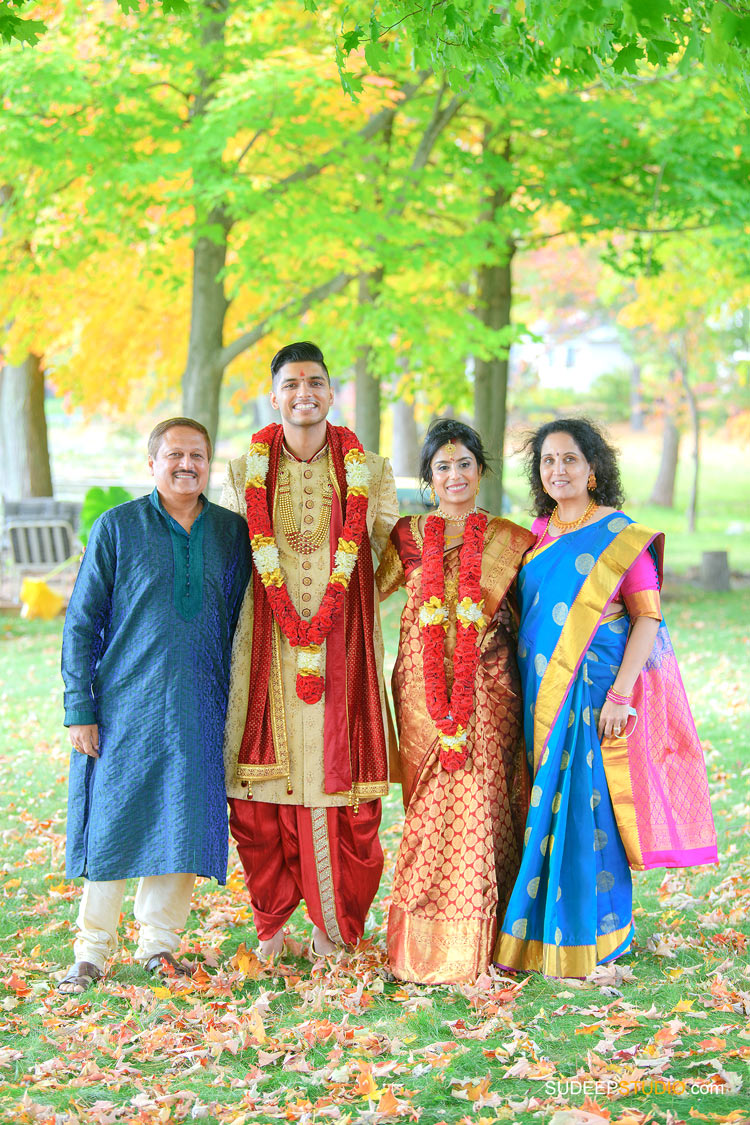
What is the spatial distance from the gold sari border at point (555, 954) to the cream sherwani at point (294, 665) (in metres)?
0.79

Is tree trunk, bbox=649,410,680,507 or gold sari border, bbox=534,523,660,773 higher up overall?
tree trunk, bbox=649,410,680,507

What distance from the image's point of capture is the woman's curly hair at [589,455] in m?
4.17

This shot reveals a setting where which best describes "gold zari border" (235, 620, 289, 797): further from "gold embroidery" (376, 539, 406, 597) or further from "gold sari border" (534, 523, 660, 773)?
"gold sari border" (534, 523, 660, 773)

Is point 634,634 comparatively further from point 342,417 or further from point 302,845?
point 342,417

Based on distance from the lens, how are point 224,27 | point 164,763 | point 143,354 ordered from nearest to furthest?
point 164,763, point 224,27, point 143,354

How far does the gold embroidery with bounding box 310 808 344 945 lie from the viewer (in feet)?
13.6

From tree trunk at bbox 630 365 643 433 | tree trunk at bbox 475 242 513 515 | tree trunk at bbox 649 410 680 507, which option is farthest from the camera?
tree trunk at bbox 630 365 643 433

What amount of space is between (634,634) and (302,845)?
4.79 feet

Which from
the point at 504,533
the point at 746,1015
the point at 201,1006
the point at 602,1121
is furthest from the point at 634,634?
the point at 201,1006

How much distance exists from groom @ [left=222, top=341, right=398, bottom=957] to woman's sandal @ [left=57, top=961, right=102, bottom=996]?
620mm

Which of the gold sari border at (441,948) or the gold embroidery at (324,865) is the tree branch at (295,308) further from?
the gold sari border at (441,948)

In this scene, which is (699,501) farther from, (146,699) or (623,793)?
(146,699)

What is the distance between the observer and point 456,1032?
11.5 ft

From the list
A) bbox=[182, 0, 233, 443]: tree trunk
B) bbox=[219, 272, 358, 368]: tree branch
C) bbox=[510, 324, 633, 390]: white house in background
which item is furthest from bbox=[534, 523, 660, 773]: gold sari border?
bbox=[510, 324, 633, 390]: white house in background
